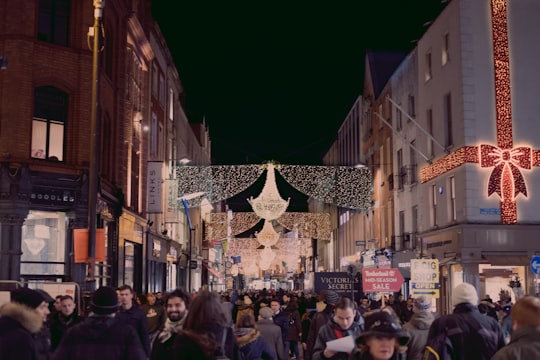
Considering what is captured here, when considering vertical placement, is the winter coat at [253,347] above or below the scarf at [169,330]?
below

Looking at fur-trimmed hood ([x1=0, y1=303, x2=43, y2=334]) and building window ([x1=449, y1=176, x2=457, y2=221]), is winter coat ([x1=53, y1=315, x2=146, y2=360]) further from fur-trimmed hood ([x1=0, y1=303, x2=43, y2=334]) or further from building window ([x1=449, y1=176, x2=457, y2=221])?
building window ([x1=449, y1=176, x2=457, y2=221])

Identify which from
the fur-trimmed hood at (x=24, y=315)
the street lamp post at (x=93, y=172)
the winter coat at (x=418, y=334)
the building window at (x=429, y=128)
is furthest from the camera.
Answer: the building window at (x=429, y=128)

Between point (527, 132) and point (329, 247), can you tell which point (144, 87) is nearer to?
point (527, 132)

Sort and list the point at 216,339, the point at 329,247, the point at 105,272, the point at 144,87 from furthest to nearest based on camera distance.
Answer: the point at 329,247
the point at 144,87
the point at 105,272
the point at 216,339

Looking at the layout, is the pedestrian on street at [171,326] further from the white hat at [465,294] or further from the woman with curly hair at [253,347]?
the white hat at [465,294]

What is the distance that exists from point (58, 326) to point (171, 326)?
18.8 feet

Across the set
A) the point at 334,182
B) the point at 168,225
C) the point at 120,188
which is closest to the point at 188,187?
the point at 168,225

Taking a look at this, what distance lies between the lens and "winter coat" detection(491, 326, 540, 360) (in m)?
4.91

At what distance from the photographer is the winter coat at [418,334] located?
916cm

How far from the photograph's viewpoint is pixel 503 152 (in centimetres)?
3044

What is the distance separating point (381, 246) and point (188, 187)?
12968 mm

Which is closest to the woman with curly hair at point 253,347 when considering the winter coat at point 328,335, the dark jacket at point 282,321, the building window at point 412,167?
the winter coat at point 328,335

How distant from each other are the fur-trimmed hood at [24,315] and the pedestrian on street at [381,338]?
9.53ft

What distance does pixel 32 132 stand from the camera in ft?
75.9
